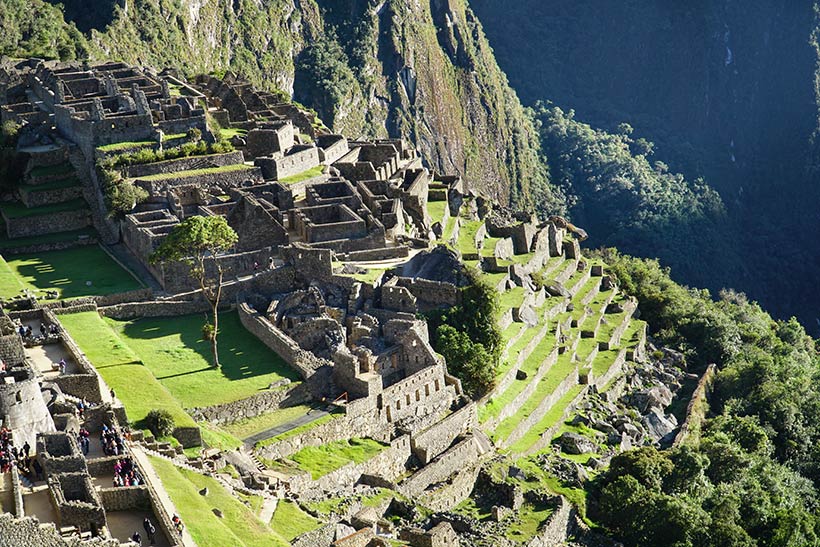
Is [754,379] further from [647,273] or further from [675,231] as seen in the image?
[675,231]

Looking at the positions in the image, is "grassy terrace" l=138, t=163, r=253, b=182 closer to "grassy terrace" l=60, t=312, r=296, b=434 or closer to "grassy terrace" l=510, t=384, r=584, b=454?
"grassy terrace" l=60, t=312, r=296, b=434

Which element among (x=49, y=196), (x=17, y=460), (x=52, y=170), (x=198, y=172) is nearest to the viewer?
(x=17, y=460)

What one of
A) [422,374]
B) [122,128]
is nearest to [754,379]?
[422,374]

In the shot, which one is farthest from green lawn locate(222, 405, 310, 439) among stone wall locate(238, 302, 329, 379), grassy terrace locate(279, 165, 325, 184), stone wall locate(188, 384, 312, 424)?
grassy terrace locate(279, 165, 325, 184)

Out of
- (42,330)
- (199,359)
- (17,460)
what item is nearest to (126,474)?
(17,460)

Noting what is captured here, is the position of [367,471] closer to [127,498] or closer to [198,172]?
[127,498]

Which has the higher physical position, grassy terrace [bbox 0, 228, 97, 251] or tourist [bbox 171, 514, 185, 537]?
grassy terrace [bbox 0, 228, 97, 251]
